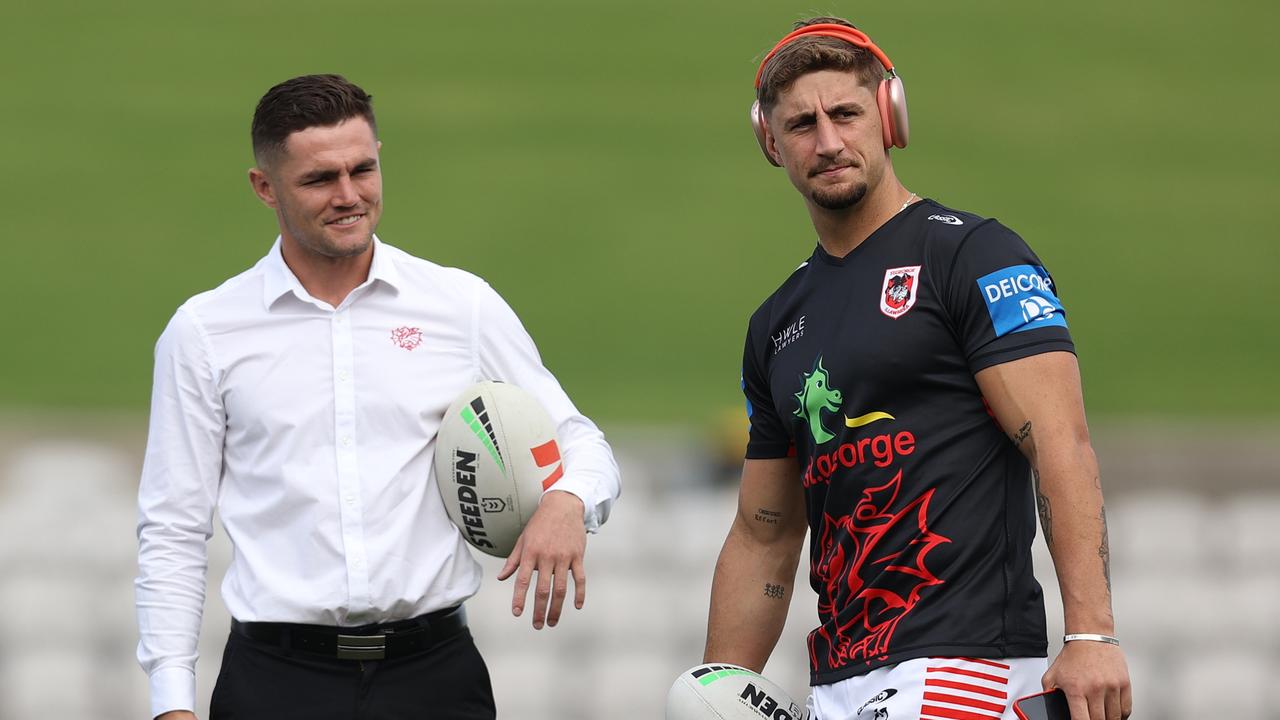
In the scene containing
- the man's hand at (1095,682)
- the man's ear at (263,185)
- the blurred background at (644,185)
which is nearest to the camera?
the man's hand at (1095,682)

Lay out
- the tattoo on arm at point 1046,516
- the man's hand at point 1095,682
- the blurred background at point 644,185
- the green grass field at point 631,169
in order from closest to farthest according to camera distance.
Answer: the man's hand at point 1095,682
the tattoo on arm at point 1046,516
the blurred background at point 644,185
the green grass field at point 631,169

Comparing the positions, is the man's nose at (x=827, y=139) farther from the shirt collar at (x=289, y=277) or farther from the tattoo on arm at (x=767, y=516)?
the shirt collar at (x=289, y=277)

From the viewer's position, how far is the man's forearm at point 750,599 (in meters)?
3.54

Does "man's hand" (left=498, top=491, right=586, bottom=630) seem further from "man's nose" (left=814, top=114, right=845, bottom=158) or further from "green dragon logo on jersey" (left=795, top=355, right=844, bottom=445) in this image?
"man's nose" (left=814, top=114, right=845, bottom=158)

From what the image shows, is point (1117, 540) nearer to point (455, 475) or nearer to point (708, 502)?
point (708, 502)

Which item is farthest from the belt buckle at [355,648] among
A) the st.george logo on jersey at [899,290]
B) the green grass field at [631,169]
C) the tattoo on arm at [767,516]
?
the green grass field at [631,169]

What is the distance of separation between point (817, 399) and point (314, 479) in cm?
102

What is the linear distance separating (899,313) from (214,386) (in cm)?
139

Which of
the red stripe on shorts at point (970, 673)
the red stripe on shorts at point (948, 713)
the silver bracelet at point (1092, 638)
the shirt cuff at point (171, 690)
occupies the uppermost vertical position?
the shirt cuff at point (171, 690)

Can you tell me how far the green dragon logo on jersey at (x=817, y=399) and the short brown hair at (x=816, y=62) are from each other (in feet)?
1.78

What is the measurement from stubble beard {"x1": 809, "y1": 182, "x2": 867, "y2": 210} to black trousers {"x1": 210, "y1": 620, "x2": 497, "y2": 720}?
1.21m

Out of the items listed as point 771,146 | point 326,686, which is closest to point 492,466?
point 326,686

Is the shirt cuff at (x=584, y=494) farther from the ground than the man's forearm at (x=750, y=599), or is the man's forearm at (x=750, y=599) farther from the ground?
the shirt cuff at (x=584, y=494)

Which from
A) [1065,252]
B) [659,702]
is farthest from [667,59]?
[659,702]
